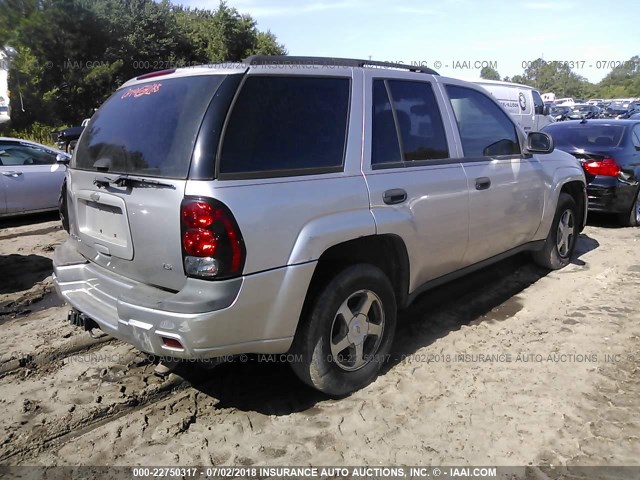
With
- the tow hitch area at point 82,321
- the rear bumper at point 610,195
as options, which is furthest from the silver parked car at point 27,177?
the rear bumper at point 610,195

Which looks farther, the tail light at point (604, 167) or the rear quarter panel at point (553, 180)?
the tail light at point (604, 167)

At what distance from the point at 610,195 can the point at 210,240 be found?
696 centimetres

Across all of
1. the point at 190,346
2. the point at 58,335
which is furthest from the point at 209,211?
the point at 58,335

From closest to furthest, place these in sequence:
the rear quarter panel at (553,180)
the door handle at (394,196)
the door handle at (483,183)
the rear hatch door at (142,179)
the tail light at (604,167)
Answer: the rear hatch door at (142,179)
the door handle at (394,196)
the door handle at (483,183)
the rear quarter panel at (553,180)
the tail light at (604,167)

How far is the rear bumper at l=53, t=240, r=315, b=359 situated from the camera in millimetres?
2604

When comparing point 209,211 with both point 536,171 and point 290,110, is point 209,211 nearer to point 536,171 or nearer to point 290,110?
point 290,110

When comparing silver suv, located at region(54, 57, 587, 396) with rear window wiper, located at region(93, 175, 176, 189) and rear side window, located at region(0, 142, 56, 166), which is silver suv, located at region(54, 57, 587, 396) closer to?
A: rear window wiper, located at region(93, 175, 176, 189)

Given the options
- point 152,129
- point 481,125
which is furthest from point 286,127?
point 481,125

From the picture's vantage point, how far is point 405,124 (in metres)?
3.66

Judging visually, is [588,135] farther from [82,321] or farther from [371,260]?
[82,321]

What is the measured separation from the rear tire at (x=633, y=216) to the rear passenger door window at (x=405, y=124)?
5.48 metres

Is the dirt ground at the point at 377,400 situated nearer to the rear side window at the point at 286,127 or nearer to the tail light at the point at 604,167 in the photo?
the rear side window at the point at 286,127

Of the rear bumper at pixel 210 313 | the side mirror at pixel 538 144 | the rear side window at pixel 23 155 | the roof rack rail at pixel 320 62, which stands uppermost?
the roof rack rail at pixel 320 62

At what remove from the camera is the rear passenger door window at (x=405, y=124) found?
346cm
